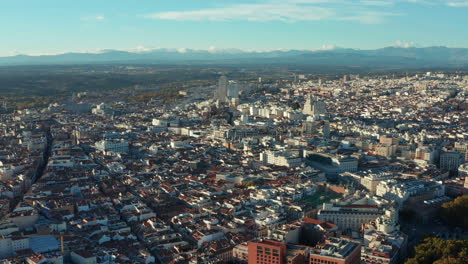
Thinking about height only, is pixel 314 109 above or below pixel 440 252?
above

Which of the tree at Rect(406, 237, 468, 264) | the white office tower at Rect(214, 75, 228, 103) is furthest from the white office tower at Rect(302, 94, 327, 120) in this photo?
the tree at Rect(406, 237, 468, 264)

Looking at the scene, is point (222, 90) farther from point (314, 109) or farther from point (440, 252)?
point (440, 252)

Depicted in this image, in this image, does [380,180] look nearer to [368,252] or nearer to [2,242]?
[368,252]

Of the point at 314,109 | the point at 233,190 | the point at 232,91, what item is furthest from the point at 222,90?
the point at 233,190

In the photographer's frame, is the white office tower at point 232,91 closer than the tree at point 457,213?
No

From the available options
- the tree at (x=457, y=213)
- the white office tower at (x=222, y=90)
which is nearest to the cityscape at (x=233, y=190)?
the tree at (x=457, y=213)

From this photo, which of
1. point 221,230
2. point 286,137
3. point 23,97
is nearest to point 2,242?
point 221,230

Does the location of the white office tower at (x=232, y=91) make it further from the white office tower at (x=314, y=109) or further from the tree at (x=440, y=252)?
the tree at (x=440, y=252)

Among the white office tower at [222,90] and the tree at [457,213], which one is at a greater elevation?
the white office tower at [222,90]
